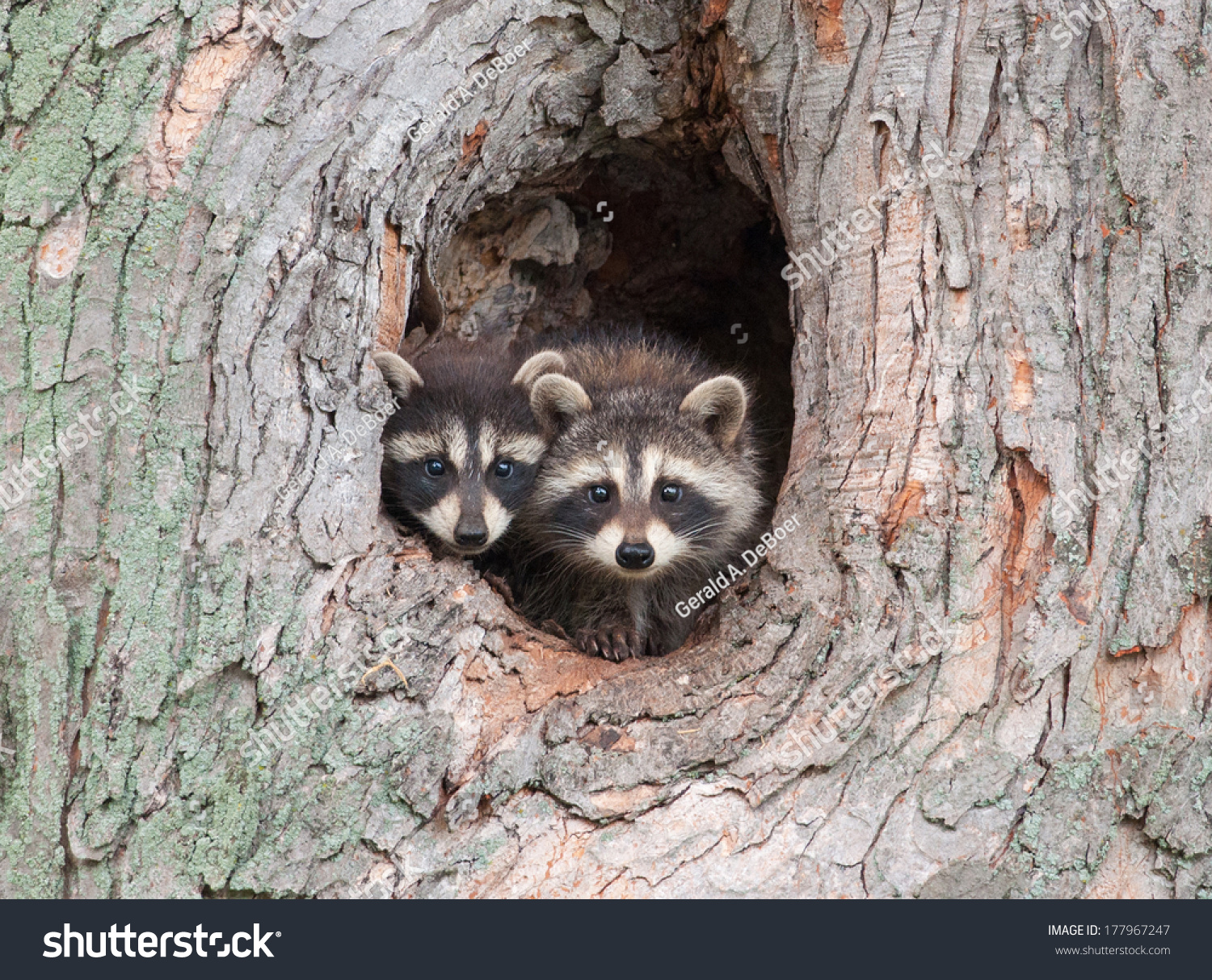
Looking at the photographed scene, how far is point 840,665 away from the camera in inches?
126

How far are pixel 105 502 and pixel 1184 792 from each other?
9.66ft

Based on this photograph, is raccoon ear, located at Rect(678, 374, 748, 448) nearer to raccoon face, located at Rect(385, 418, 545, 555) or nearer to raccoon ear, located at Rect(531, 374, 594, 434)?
raccoon ear, located at Rect(531, 374, 594, 434)

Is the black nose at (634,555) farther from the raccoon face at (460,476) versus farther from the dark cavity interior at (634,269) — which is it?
the dark cavity interior at (634,269)

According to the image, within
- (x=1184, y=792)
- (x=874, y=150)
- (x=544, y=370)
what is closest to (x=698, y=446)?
(x=544, y=370)

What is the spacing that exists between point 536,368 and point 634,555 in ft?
2.74

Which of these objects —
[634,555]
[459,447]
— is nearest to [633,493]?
[634,555]

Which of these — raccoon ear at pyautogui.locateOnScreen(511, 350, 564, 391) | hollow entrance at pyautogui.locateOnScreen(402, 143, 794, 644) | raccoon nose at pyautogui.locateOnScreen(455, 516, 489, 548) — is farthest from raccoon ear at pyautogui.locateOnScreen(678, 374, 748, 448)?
raccoon nose at pyautogui.locateOnScreen(455, 516, 489, 548)

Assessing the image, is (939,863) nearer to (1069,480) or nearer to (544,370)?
(1069,480)

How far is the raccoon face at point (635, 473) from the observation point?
4219mm

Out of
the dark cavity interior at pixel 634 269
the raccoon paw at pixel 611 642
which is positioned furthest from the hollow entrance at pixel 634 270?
the raccoon paw at pixel 611 642

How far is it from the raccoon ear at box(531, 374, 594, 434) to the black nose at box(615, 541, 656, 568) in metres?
0.63

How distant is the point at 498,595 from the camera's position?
3.60m

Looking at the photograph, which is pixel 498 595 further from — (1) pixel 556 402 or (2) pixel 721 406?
(2) pixel 721 406

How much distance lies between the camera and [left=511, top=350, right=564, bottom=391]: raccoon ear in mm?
4254
